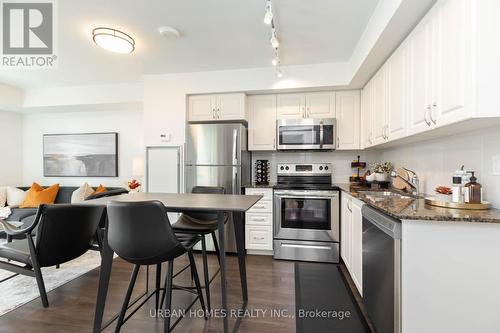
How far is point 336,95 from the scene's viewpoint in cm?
338

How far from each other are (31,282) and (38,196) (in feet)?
7.32

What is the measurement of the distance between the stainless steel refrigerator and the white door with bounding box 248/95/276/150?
9.0 inches

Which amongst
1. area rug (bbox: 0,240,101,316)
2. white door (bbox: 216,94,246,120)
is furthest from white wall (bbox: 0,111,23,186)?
white door (bbox: 216,94,246,120)

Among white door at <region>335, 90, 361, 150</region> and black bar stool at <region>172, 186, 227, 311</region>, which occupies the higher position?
white door at <region>335, 90, 361, 150</region>

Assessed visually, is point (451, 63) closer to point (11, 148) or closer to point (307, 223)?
point (307, 223)

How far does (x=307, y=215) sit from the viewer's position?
3068 millimetres

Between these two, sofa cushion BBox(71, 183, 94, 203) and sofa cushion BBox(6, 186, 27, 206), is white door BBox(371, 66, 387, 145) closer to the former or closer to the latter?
sofa cushion BBox(71, 183, 94, 203)

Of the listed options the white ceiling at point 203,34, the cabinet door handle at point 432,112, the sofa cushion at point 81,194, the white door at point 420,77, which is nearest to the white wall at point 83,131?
the sofa cushion at point 81,194

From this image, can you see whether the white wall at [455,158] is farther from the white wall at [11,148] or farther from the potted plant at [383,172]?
the white wall at [11,148]

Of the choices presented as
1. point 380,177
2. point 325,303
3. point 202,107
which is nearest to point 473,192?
point 380,177

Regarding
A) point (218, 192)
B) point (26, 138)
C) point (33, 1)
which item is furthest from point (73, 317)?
point (26, 138)

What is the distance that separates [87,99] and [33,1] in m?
2.23

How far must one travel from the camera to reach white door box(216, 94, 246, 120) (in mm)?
3393

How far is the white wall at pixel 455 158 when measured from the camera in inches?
59.0
